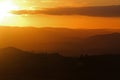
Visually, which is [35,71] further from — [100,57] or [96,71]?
[100,57]

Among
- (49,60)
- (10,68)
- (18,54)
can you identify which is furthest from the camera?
(18,54)

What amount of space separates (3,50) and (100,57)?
53.0 feet

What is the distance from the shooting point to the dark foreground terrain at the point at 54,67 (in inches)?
2272

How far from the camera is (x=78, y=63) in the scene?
69.4 m

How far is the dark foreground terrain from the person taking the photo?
57.7 metres

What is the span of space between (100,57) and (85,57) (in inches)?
126

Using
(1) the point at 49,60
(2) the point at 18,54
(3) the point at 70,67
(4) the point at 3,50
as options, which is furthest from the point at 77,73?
(4) the point at 3,50

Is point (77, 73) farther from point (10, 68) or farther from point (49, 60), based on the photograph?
point (49, 60)

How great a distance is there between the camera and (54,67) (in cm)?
6662

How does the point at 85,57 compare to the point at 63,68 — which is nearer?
the point at 63,68

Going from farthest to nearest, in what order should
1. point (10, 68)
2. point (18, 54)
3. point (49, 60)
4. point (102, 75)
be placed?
point (18, 54)
point (49, 60)
point (10, 68)
point (102, 75)

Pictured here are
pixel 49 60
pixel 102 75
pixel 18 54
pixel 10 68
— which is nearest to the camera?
pixel 102 75

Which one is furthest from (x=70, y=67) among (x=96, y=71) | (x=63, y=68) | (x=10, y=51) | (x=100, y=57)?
(x=10, y=51)

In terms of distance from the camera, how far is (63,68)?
66188mm
